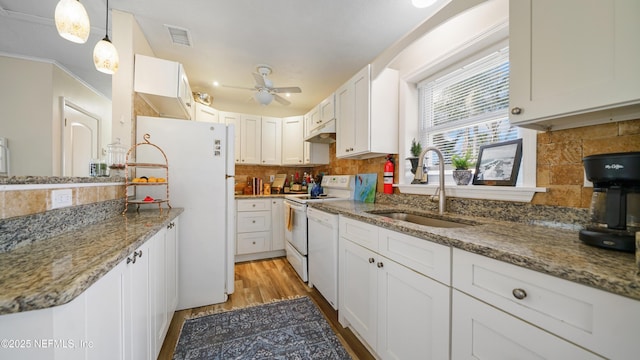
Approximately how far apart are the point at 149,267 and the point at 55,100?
6.81 feet

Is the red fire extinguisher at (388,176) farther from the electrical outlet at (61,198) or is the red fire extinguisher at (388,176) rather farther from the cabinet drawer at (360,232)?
the electrical outlet at (61,198)

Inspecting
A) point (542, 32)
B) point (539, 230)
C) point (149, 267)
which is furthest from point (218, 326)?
point (542, 32)

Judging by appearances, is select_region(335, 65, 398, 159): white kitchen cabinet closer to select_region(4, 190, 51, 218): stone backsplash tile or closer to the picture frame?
the picture frame

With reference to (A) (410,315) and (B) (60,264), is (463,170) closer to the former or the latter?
(A) (410,315)

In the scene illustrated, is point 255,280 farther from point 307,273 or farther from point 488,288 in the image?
point 488,288

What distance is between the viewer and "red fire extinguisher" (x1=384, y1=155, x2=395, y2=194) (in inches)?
83.1

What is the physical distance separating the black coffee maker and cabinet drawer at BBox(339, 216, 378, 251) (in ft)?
2.83

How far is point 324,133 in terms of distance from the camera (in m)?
2.90

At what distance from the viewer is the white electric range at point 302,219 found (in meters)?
2.43

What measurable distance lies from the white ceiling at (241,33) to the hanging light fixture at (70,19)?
2.43 feet

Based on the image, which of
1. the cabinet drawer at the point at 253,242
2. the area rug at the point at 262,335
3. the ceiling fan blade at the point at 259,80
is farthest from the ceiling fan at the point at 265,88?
the area rug at the point at 262,335

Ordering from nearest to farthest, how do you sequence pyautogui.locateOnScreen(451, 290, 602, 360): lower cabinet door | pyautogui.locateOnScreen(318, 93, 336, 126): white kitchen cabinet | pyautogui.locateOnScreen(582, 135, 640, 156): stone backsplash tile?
pyautogui.locateOnScreen(451, 290, 602, 360): lower cabinet door → pyautogui.locateOnScreen(582, 135, 640, 156): stone backsplash tile → pyautogui.locateOnScreen(318, 93, 336, 126): white kitchen cabinet

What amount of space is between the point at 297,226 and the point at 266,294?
784 mm

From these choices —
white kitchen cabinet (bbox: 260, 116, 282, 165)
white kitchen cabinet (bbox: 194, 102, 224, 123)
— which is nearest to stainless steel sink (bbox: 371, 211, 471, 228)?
white kitchen cabinet (bbox: 260, 116, 282, 165)
